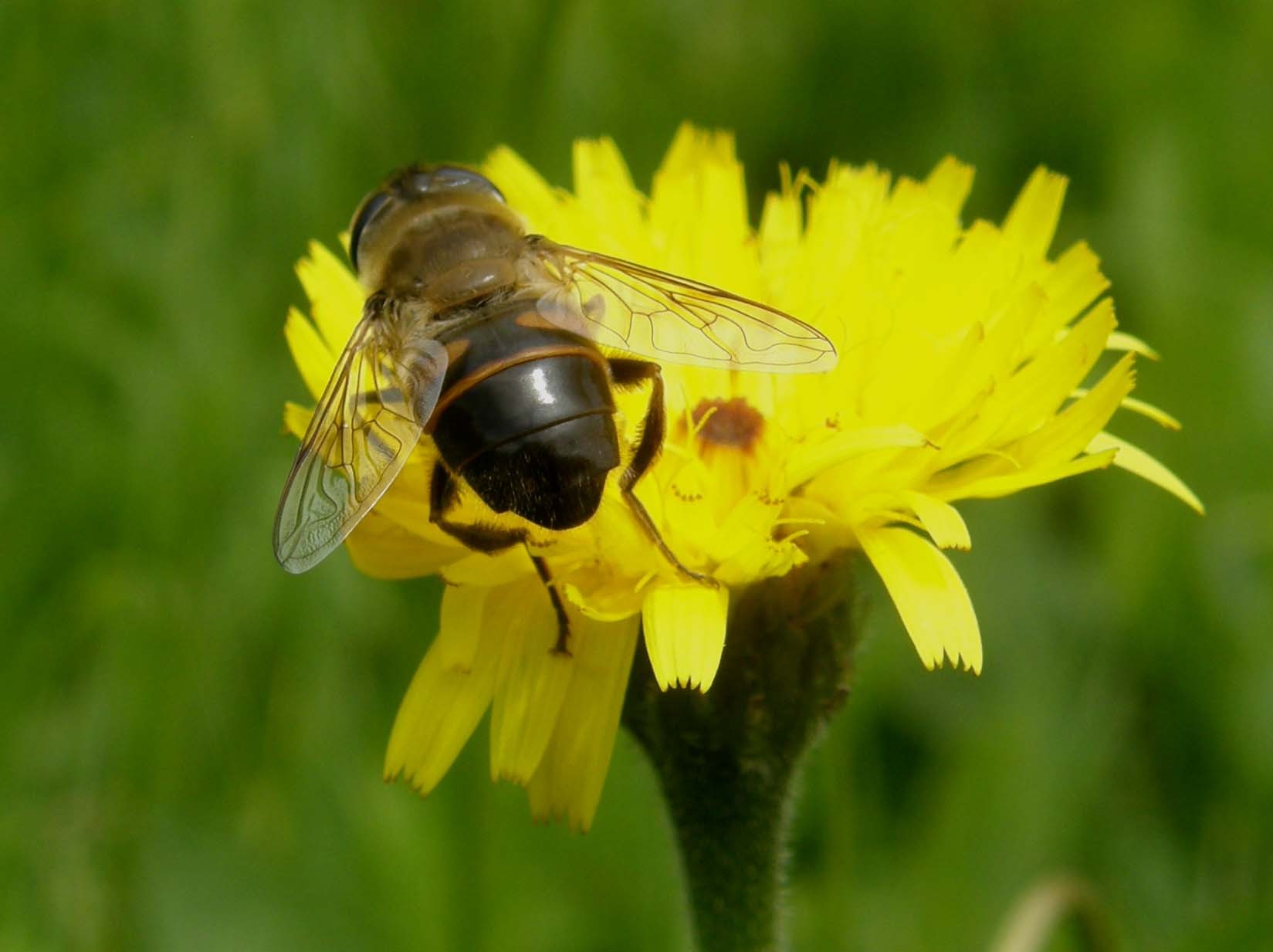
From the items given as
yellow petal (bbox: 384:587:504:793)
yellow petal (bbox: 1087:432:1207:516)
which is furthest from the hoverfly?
yellow petal (bbox: 1087:432:1207:516)

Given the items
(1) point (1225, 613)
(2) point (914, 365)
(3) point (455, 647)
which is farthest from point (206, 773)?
(1) point (1225, 613)

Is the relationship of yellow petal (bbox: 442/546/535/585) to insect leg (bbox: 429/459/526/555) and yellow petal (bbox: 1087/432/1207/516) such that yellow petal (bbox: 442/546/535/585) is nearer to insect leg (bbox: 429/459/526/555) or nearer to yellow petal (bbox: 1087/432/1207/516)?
insect leg (bbox: 429/459/526/555)

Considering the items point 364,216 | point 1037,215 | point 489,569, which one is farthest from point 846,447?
point 364,216

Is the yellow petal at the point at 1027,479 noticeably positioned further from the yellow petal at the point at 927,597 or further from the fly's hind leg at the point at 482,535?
the fly's hind leg at the point at 482,535

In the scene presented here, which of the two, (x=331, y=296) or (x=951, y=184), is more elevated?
(x=951, y=184)

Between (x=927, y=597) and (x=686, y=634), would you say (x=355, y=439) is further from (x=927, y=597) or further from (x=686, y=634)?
(x=927, y=597)

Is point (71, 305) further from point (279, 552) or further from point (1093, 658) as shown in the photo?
point (1093, 658)
